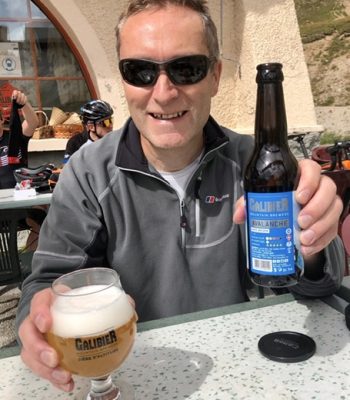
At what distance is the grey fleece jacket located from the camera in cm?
145

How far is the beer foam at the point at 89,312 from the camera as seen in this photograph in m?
0.79

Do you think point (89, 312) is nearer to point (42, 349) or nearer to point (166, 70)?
point (42, 349)

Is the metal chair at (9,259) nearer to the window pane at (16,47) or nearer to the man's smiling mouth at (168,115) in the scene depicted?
the man's smiling mouth at (168,115)

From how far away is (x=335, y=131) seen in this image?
19844 mm

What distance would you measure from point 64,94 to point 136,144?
584cm

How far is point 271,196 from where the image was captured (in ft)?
3.02

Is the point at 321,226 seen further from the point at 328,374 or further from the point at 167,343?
the point at 167,343

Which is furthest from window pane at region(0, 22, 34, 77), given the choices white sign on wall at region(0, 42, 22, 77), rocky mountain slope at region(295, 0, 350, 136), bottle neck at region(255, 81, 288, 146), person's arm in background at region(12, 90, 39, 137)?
rocky mountain slope at region(295, 0, 350, 136)

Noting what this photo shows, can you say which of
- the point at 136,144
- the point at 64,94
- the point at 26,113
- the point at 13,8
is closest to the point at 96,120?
the point at 26,113

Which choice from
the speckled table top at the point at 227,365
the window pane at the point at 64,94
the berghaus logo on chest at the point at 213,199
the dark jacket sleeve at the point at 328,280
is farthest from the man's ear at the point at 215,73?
the window pane at the point at 64,94

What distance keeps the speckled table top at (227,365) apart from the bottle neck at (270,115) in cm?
45

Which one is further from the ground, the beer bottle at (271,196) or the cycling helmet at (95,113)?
the cycling helmet at (95,113)

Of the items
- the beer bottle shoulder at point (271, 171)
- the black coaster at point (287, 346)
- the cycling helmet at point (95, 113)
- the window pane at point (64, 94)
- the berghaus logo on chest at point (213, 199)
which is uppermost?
the window pane at point (64, 94)

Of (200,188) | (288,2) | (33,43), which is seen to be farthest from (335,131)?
(200,188)
